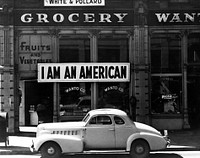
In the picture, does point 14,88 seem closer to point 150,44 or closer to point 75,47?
point 75,47

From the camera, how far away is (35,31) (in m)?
16.6

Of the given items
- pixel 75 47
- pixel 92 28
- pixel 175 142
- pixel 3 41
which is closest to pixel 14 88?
pixel 3 41

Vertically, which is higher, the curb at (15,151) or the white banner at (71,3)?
the white banner at (71,3)

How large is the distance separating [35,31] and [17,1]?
5.30 ft

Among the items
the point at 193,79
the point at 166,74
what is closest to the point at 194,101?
the point at 193,79

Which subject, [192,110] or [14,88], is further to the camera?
[192,110]

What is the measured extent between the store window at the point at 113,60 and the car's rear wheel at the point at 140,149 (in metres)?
5.89

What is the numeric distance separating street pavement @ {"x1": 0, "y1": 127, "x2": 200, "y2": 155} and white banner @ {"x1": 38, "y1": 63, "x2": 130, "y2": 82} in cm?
270

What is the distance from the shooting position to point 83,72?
1645cm

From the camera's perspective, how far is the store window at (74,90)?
653 inches

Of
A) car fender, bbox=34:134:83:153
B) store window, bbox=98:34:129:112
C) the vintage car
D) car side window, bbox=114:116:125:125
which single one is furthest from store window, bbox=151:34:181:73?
car fender, bbox=34:134:83:153

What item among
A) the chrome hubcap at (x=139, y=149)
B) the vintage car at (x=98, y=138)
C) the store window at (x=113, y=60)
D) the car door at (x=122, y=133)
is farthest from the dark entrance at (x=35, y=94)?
the chrome hubcap at (x=139, y=149)

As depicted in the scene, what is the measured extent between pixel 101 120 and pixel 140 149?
4.94 ft

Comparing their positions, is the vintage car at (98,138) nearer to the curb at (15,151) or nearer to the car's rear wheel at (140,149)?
the car's rear wheel at (140,149)
